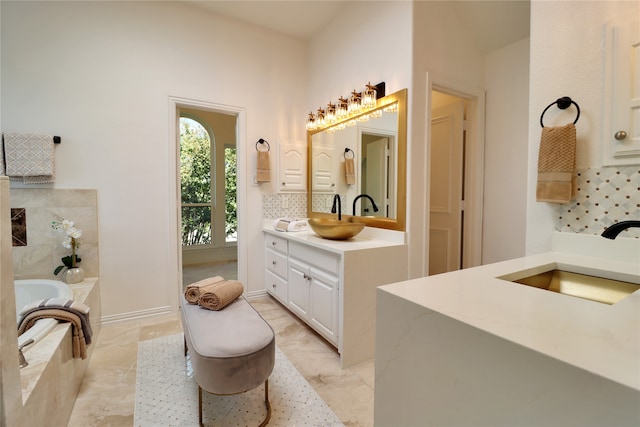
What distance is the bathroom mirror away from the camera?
2.32 meters

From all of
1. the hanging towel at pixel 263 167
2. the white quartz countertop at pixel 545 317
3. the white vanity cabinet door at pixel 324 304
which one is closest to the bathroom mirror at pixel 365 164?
the hanging towel at pixel 263 167

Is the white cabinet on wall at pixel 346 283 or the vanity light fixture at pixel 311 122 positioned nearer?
the white cabinet on wall at pixel 346 283

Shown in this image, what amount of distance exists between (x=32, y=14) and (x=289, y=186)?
102 inches

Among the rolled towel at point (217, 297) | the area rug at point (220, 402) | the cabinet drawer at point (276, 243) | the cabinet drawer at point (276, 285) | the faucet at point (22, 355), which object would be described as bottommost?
the area rug at point (220, 402)

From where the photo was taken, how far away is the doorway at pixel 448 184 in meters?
2.83

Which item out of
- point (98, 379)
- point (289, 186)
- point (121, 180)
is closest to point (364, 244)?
point (289, 186)

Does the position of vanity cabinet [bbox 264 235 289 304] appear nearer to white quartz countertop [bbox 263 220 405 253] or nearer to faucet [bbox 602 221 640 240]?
white quartz countertop [bbox 263 220 405 253]

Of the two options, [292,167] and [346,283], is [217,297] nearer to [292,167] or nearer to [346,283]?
[346,283]

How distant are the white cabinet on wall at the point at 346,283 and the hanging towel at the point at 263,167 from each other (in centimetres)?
100

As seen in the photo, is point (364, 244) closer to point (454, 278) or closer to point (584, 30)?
point (454, 278)

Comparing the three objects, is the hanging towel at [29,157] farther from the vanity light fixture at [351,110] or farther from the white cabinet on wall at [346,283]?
the vanity light fixture at [351,110]

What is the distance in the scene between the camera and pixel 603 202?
1.30 m

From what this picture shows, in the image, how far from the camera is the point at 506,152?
2641 millimetres

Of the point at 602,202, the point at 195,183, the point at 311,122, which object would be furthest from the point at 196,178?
the point at 602,202
